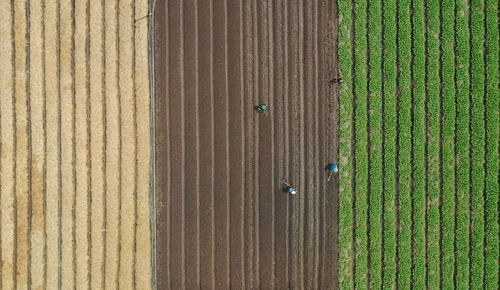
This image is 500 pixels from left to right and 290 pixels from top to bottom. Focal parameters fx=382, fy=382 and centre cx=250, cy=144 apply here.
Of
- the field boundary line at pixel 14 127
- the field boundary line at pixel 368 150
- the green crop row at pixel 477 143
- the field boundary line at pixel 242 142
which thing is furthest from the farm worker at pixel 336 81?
the field boundary line at pixel 14 127

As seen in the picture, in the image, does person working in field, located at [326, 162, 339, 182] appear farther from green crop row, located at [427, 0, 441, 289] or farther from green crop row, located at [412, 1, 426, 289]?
green crop row, located at [427, 0, 441, 289]

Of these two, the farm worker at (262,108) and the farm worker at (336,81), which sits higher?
the farm worker at (336,81)

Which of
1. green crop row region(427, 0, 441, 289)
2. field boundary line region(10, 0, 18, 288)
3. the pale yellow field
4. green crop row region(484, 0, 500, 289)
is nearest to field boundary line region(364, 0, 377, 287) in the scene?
green crop row region(427, 0, 441, 289)

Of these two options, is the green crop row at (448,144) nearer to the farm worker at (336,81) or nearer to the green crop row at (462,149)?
the green crop row at (462,149)

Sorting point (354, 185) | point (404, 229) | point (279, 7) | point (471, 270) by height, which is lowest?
point (471, 270)

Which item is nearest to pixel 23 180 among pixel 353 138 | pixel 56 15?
pixel 56 15

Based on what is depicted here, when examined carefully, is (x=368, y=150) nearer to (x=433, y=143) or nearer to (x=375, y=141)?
(x=375, y=141)

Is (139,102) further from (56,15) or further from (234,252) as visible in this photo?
(234,252)
